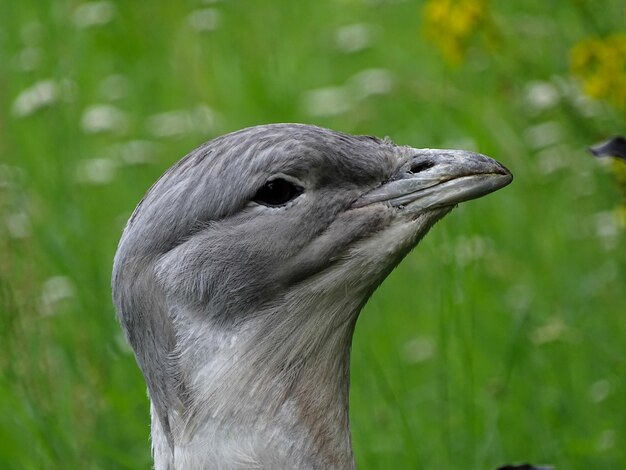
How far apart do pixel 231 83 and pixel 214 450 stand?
17.5ft

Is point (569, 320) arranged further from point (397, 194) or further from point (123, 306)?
point (123, 306)

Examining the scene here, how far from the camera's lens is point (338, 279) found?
2900 millimetres

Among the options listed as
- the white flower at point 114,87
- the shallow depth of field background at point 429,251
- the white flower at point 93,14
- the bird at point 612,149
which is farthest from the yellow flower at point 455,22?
the white flower at point 114,87

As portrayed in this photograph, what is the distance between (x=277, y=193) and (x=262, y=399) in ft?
1.52

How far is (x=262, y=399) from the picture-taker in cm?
281

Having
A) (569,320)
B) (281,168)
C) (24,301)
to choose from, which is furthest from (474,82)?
(281,168)

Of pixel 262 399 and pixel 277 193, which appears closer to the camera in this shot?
pixel 262 399

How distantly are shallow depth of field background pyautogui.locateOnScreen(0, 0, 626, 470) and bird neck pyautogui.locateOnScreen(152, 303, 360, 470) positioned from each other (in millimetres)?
1024

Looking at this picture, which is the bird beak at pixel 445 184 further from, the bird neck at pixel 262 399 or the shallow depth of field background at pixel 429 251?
the shallow depth of field background at pixel 429 251

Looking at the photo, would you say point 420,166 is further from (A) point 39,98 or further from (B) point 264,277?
(A) point 39,98

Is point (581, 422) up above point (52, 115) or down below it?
below

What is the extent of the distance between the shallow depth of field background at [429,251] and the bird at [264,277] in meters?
0.95

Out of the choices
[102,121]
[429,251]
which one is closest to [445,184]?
[429,251]

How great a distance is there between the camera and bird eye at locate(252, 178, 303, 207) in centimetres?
292
